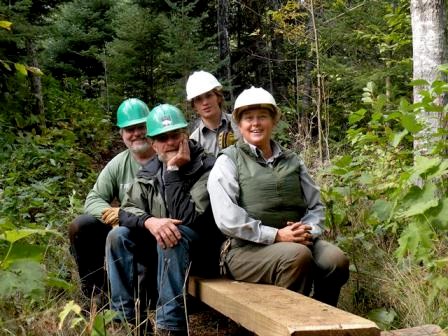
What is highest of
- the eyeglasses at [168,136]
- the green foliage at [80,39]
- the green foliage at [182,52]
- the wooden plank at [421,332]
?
the green foliage at [80,39]

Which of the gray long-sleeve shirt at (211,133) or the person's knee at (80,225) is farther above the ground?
the gray long-sleeve shirt at (211,133)

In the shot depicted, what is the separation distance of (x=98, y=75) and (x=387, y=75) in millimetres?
8507

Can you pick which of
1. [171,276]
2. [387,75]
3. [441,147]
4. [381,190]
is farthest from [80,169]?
[441,147]

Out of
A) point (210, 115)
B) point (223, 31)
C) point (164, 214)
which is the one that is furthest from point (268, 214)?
point (223, 31)

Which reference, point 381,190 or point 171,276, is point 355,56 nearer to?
point 381,190

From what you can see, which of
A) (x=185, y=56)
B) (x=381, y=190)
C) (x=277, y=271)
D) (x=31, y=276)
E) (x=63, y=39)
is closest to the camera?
(x=31, y=276)

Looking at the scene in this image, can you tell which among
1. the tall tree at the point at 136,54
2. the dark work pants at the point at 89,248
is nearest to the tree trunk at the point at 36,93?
the tall tree at the point at 136,54

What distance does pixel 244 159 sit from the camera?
142 inches

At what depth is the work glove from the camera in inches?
180

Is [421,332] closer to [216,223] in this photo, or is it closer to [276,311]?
[276,311]

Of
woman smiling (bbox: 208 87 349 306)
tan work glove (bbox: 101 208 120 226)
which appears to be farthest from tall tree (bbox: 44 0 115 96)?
woman smiling (bbox: 208 87 349 306)

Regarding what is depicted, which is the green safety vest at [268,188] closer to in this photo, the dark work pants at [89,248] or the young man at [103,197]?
the young man at [103,197]

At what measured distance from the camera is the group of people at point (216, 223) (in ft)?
11.1

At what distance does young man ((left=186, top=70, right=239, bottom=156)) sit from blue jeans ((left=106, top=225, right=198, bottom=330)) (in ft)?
3.66
